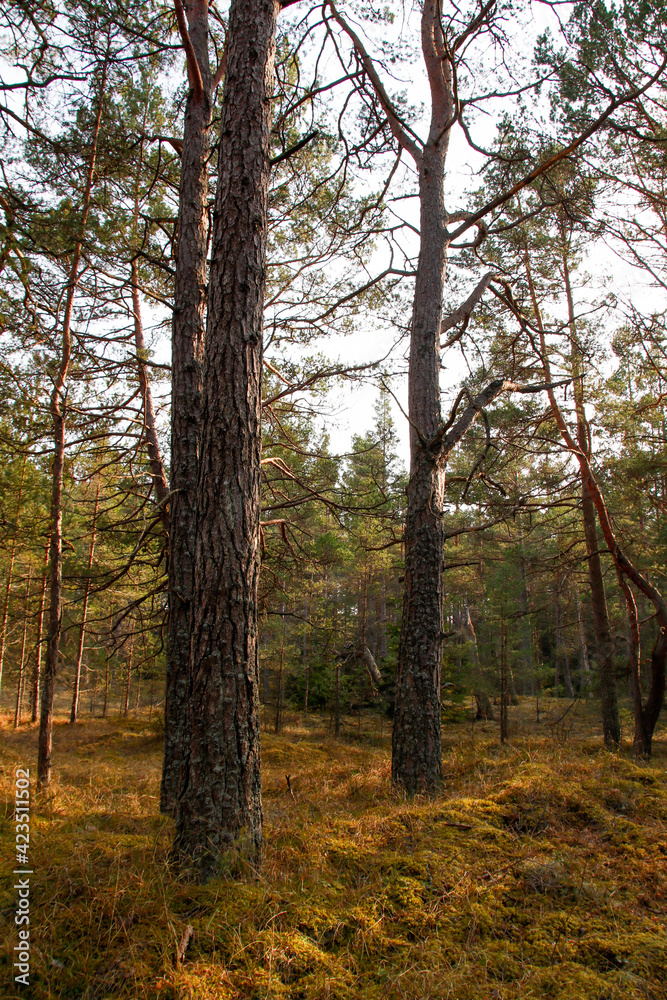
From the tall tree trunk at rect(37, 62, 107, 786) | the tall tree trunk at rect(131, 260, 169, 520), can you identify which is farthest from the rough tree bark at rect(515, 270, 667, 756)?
the tall tree trunk at rect(37, 62, 107, 786)

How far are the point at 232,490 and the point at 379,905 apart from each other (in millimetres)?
2229

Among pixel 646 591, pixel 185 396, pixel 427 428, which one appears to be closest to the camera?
pixel 185 396

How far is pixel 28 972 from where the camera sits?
6.21ft

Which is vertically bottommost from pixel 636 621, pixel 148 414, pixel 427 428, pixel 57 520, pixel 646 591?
pixel 636 621

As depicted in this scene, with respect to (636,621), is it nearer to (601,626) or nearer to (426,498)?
(601,626)

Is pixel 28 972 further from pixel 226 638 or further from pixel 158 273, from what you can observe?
pixel 158 273

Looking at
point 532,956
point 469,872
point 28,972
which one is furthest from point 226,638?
point 532,956

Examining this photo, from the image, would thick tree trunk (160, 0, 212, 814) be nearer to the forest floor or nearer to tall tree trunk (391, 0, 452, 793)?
the forest floor

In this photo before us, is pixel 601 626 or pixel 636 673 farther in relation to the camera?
pixel 601 626

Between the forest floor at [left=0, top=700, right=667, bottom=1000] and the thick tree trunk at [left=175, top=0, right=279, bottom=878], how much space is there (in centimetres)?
32

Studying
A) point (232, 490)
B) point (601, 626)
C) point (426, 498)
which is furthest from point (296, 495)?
point (601, 626)

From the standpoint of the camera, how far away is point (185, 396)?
5.22 meters

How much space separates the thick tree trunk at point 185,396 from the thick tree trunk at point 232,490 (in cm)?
185

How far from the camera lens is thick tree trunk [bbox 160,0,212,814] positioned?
4801 mm
